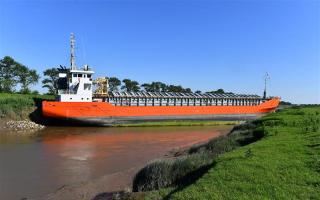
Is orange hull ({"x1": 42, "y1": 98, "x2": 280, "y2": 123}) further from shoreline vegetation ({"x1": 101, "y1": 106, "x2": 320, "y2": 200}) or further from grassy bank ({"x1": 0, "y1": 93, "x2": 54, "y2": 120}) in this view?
shoreline vegetation ({"x1": 101, "y1": 106, "x2": 320, "y2": 200})

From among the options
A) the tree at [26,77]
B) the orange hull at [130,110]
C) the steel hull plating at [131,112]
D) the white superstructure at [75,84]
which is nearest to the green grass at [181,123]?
the steel hull plating at [131,112]

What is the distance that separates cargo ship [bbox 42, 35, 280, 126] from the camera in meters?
31.8

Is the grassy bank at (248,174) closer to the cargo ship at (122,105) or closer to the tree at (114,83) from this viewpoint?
the cargo ship at (122,105)

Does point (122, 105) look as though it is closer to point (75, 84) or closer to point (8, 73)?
point (75, 84)

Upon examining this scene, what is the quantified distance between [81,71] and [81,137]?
964cm

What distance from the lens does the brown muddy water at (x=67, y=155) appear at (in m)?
12.6

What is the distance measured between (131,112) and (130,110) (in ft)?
0.70

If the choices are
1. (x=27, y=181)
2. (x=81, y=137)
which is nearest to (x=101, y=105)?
(x=81, y=137)

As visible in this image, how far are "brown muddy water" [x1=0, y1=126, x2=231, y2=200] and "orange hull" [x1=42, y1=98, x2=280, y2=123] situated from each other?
5.58 feet

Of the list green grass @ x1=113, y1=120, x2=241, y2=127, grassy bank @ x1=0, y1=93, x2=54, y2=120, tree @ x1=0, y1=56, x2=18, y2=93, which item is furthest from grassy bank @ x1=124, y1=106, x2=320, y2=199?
tree @ x1=0, y1=56, x2=18, y2=93

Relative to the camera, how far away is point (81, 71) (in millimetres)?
33781

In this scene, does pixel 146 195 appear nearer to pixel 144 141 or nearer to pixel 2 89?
pixel 144 141

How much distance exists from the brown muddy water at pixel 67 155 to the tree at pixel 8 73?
70.4ft

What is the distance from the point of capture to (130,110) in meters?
34.8
